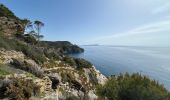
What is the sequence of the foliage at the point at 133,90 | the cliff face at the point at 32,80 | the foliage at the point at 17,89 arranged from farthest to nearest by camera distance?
the foliage at the point at 133,90
the cliff face at the point at 32,80
the foliage at the point at 17,89

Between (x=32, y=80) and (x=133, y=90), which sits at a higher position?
(x=32, y=80)

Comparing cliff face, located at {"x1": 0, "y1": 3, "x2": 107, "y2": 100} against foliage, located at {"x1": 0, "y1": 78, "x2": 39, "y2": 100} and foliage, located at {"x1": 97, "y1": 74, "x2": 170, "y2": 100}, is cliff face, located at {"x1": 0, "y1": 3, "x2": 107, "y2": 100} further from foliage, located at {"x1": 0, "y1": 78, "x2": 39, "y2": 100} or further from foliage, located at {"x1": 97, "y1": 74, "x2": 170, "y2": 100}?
foliage, located at {"x1": 97, "y1": 74, "x2": 170, "y2": 100}

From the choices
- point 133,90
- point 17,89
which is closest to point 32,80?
point 17,89

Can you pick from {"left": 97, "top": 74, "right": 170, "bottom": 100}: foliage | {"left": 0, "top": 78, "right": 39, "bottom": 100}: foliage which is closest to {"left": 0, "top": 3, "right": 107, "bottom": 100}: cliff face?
{"left": 0, "top": 78, "right": 39, "bottom": 100}: foliage

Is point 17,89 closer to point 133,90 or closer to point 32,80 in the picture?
point 32,80

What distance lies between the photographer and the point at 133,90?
72.1 ft

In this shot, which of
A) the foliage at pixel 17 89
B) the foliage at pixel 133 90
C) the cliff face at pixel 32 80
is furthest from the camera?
the foliage at pixel 133 90

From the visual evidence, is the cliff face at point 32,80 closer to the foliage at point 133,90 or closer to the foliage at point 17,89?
the foliage at point 17,89

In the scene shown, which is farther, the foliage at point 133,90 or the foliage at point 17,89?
the foliage at point 133,90

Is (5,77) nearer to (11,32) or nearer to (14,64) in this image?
(14,64)

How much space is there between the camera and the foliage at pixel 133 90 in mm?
21078

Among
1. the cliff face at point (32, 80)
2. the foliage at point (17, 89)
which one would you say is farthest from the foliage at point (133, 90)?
the foliage at point (17, 89)

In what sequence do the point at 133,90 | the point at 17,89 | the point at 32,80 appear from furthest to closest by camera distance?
1. the point at 133,90
2. the point at 32,80
3. the point at 17,89

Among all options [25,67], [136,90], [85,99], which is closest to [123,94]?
[136,90]
